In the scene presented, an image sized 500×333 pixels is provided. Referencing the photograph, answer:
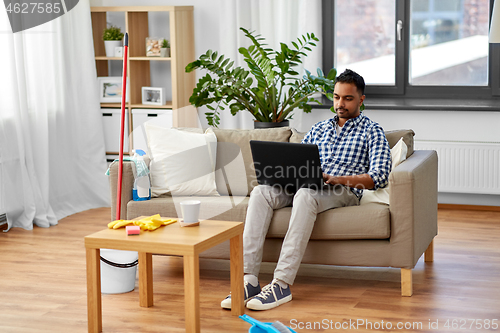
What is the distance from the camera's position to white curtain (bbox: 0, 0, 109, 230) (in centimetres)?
410

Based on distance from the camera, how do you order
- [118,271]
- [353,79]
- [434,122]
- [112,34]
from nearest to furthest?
[118,271]
[353,79]
[434,122]
[112,34]

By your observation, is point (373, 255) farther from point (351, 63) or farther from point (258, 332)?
point (351, 63)

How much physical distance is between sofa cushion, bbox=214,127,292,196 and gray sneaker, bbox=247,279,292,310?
755 mm

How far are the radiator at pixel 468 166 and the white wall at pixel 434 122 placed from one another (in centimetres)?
10

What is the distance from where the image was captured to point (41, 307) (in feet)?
8.97

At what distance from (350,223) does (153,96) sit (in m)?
2.49

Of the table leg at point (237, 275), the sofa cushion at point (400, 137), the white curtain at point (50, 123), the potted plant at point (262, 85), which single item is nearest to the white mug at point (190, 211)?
the table leg at point (237, 275)

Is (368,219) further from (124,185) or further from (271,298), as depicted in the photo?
(124,185)

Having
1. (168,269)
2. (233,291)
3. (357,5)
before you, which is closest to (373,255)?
(233,291)

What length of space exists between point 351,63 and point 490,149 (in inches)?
50.3

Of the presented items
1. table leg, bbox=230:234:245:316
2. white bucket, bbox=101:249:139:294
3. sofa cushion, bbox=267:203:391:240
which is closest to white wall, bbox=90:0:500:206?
sofa cushion, bbox=267:203:391:240

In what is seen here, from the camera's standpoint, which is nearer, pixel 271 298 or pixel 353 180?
pixel 271 298

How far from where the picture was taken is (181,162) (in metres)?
3.30

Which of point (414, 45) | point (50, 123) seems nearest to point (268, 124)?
point (414, 45)
